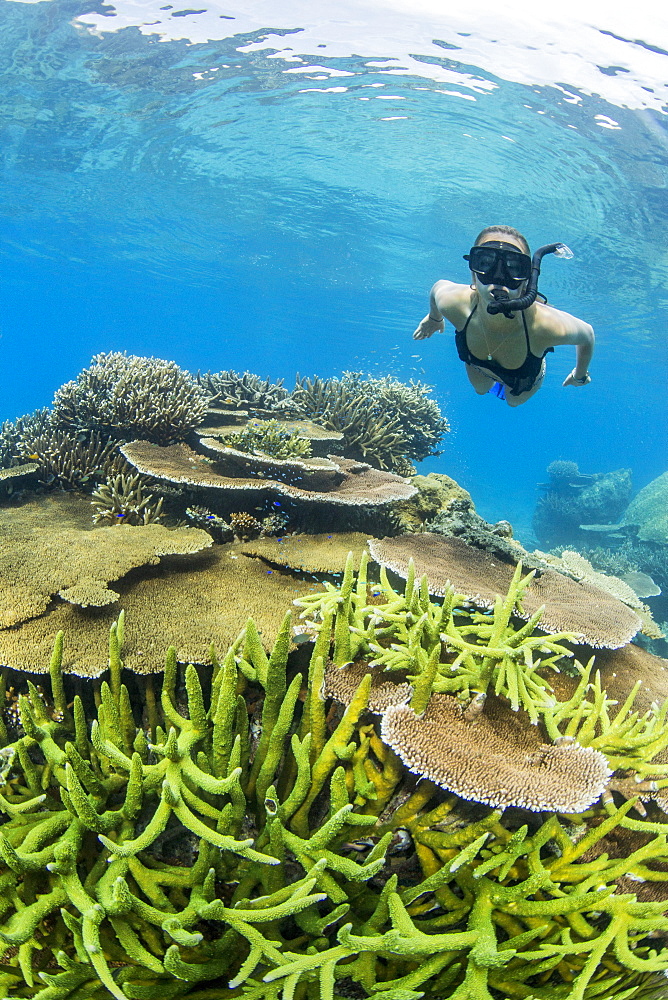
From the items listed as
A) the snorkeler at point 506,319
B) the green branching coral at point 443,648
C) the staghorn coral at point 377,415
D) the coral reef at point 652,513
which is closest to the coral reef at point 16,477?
the staghorn coral at point 377,415

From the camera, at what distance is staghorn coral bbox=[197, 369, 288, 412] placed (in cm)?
763

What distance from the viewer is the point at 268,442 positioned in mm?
5785

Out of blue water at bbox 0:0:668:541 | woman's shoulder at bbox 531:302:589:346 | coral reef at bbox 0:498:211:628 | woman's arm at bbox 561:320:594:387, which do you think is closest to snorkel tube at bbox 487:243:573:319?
woman's shoulder at bbox 531:302:589:346

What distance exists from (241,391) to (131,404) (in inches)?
78.3

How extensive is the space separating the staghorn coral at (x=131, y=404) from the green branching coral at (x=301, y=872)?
4.26 m

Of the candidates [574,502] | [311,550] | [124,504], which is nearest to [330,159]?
[574,502]

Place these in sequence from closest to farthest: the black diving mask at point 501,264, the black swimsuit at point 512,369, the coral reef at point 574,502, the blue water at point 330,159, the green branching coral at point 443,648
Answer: the green branching coral at point 443,648 < the black diving mask at point 501,264 < the black swimsuit at point 512,369 < the blue water at point 330,159 < the coral reef at point 574,502

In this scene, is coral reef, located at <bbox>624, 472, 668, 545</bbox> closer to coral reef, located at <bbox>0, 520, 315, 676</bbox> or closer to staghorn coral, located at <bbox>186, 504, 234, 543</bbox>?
staghorn coral, located at <bbox>186, 504, 234, 543</bbox>

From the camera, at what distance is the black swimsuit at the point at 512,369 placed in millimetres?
5422

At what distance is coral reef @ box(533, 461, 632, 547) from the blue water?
10.3 meters

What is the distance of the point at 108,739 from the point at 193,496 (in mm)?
3235

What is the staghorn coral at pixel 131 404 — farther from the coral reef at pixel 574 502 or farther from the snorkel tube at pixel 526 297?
the coral reef at pixel 574 502

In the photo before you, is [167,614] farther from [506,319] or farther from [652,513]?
[652,513]

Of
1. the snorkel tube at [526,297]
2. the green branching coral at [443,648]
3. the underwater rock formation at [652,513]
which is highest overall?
the snorkel tube at [526,297]
